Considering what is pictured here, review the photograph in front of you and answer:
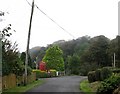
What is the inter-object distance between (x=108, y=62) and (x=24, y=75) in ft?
199

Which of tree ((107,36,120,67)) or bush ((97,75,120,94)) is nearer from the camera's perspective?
bush ((97,75,120,94))

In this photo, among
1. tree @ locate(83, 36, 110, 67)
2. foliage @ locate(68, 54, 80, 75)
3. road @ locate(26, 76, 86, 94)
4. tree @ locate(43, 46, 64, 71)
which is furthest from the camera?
foliage @ locate(68, 54, 80, 75)

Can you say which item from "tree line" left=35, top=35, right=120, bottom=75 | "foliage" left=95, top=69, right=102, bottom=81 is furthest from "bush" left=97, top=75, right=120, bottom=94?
"tree line" left=35, top=35, right=120, bottom=75

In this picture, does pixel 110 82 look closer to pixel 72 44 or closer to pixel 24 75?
pixel 24 75

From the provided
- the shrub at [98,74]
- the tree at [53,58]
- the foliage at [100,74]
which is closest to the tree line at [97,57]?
the tree at [53,58]

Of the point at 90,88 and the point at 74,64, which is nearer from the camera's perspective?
the point at 90,88

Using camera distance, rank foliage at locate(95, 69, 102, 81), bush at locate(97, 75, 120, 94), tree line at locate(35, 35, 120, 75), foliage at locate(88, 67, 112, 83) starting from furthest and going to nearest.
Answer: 1. tree line at locate(35, 35, 120, 75)
2. foliage at locate(95, 69, 102, 81)
3. foliage at locate(88, 67, 112, 83)
4. bush at locate(97, 75, 120, 94)

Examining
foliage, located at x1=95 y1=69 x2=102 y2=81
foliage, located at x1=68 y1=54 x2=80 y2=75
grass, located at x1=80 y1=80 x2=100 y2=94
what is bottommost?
grass, located at x1=80 y1=80 x2=100 y2=94

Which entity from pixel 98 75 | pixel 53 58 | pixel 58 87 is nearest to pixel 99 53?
pixel 53 58

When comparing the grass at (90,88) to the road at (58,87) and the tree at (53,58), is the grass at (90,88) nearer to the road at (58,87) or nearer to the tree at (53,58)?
the road at (58,87)

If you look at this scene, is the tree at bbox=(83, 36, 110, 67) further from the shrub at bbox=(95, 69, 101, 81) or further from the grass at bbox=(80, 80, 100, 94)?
the grass at bbox=(80, 80, 100, 94)

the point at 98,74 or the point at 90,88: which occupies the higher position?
the point at 98,74

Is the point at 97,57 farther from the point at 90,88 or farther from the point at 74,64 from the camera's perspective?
the point at 90,88

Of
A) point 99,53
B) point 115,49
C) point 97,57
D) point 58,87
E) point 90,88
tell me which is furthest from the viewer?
point 97,57
